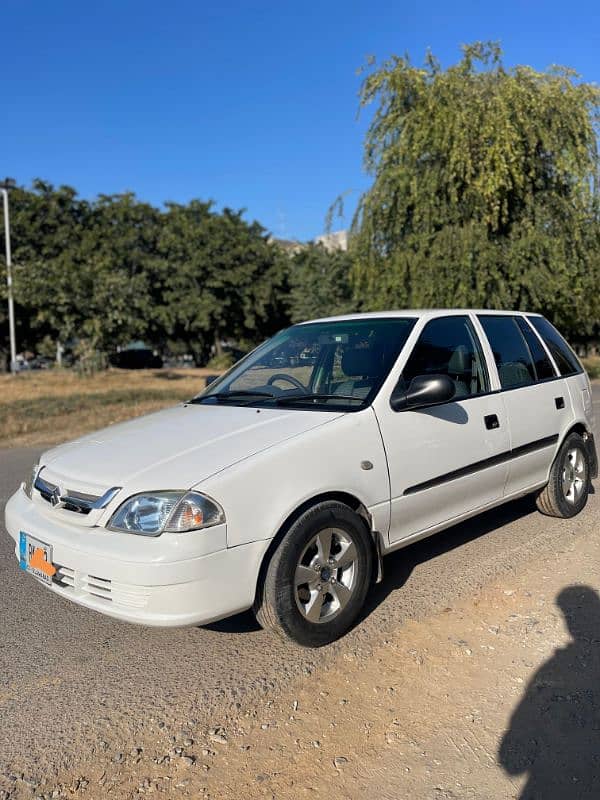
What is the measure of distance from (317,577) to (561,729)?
4.07 feet

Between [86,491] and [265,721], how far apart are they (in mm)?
1335

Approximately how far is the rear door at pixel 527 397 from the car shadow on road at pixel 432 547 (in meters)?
0.57

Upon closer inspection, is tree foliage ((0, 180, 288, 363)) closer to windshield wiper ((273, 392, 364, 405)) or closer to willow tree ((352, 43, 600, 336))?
willow tree ((352, 43, 600, 336))

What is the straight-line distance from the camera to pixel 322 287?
36938 mm

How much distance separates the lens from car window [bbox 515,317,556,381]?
5177 mm

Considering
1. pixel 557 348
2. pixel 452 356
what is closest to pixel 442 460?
pixel 452 356

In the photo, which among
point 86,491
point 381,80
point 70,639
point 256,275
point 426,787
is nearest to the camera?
point 426,787

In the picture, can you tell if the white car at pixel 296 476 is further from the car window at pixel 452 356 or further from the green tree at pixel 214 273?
the green tree at pixel 214 273

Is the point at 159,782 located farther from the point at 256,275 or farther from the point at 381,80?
the point at 256,275

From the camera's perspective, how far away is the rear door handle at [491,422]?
171 inches

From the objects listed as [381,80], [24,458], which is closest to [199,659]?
[24,458]

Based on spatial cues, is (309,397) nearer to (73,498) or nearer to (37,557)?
(73,498)

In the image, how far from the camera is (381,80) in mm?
18500

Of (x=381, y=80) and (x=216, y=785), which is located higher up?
(x=381, y=80)
